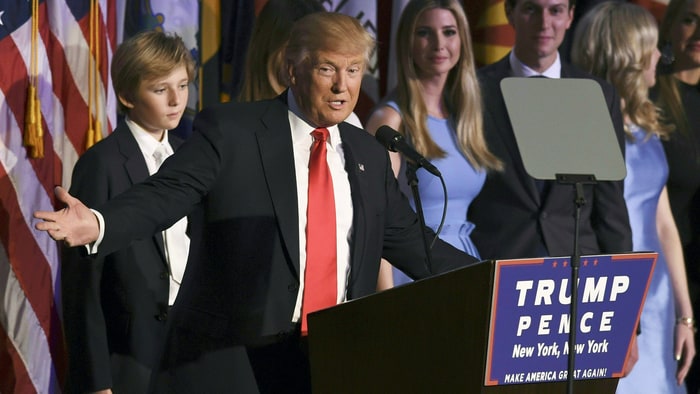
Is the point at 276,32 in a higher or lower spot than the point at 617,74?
higher

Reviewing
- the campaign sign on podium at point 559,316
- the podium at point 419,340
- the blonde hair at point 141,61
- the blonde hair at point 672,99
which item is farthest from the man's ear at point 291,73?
the blonde hair at point 672,99

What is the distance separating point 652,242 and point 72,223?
3.25 metres

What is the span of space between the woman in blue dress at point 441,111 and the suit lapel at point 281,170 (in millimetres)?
1431

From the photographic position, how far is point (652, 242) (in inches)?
201

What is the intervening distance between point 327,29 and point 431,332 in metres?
0.81

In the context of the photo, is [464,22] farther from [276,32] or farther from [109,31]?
[109,31]

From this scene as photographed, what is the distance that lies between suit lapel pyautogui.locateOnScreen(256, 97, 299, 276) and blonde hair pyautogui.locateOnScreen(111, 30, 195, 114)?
1037 millimetres

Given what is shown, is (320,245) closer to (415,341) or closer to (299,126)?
(299,126)

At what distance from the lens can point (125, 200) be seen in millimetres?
2605

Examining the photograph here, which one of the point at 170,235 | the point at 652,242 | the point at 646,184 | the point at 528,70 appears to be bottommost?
the point at 652,242

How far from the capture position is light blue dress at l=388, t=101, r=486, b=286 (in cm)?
440

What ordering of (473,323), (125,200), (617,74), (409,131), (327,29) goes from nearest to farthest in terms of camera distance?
(473,323), (125,200), (327,29), (409,131), (617,74)

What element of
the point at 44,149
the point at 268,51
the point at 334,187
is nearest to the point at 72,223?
the point at 334,187

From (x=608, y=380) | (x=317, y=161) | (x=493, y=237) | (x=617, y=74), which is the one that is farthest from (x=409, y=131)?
(x=608, y=380)
